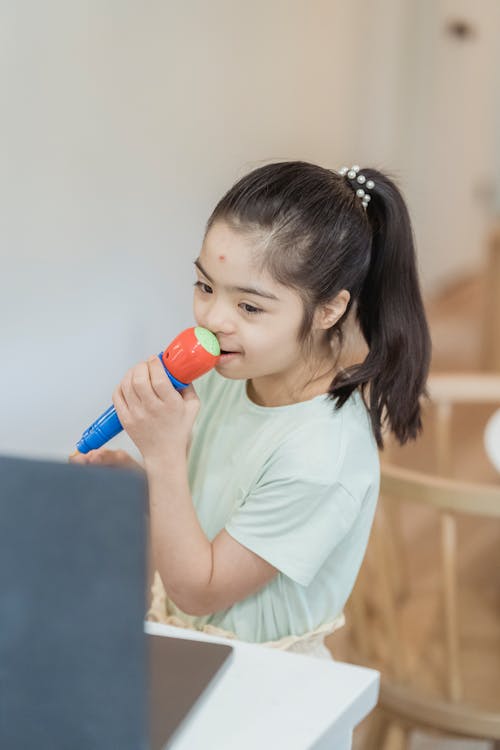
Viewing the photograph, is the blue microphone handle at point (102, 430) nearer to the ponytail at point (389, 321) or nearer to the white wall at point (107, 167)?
the ponytail at point (389, 321)

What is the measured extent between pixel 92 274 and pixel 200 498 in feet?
4.94

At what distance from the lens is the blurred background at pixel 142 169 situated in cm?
216

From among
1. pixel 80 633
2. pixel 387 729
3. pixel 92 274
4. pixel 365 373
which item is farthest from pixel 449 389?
pixel 80 633

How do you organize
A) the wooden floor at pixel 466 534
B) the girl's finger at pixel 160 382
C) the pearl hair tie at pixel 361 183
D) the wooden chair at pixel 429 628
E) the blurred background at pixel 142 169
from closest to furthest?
1. the girl's finger at pixel 160 382
2. the pearl hair tie at pixel 361 183
3. the wooden chair at pixel 429 628
4. the wooden floor at pixel 466 534
5. the blurred background at pixel 142 169

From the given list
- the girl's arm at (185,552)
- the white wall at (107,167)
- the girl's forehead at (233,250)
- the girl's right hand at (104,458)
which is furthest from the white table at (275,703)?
the white wall at (107,167)

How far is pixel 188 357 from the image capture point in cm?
85

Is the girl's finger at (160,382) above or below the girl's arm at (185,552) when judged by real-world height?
above

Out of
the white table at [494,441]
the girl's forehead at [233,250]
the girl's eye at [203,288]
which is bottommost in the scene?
the white table at [494,441]

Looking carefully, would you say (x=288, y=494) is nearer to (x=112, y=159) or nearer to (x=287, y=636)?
(x=287, y=636)

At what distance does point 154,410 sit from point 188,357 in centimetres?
5

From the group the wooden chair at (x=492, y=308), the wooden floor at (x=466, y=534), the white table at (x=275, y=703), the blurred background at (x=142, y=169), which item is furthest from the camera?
the wooden chair at (x=492, y=308)

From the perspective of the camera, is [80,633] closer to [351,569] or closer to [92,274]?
[351,569]

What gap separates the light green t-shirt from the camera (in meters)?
0.90

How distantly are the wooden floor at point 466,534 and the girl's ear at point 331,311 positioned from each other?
0.62 m
